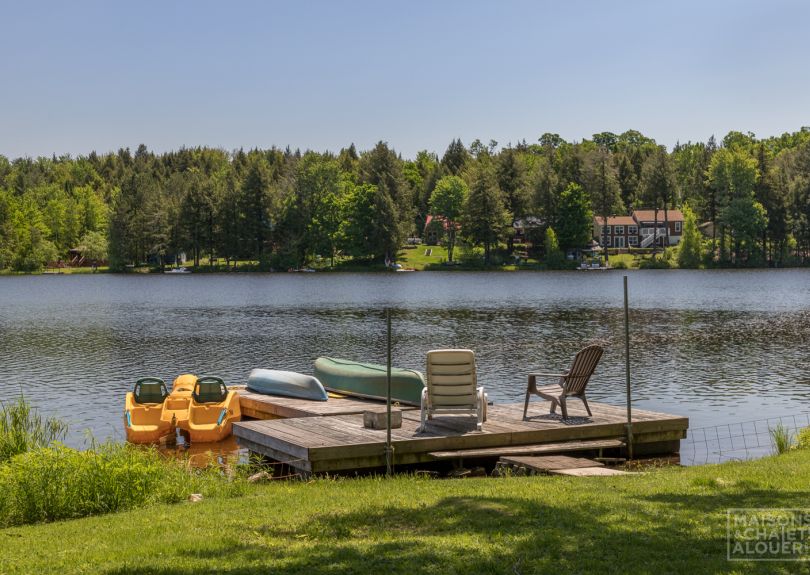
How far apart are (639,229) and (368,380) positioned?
12824 cm

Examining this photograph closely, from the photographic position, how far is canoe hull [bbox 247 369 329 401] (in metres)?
21.6

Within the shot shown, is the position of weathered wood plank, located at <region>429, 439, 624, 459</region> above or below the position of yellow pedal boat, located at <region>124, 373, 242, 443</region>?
above

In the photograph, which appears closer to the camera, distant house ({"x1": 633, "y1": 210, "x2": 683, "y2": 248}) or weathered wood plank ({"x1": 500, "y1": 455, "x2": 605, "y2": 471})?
weathered wood plank ({"x1": 500, "y1": 455, "x2": 605, "y2": 471})

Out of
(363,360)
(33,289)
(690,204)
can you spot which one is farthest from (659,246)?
(363,360)

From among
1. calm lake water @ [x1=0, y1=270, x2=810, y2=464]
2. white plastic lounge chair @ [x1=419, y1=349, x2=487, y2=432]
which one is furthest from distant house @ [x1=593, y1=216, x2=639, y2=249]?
white plastic lounge chair @ [x1=419, y1=349, x2=487, y2=432]

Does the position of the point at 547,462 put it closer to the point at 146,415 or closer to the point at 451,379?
the point at 451,379

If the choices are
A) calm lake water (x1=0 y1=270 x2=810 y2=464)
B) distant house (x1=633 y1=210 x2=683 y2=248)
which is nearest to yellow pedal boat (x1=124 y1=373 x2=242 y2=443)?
calm lake water (x1=0 y1=270 x2=810 y2=464)

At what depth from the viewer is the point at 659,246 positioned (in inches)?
5679

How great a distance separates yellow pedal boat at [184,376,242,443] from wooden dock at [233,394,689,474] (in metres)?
4.16

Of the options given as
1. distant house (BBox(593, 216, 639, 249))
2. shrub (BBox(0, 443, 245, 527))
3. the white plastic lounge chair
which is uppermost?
distant house (BBox(593, 216, 639, 249))

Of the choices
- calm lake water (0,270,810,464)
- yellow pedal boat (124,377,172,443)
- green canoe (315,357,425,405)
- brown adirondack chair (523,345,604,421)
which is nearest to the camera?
brown adirondack chair (523,345,604,421)

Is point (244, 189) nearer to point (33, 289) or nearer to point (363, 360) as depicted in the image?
point (33, 289)

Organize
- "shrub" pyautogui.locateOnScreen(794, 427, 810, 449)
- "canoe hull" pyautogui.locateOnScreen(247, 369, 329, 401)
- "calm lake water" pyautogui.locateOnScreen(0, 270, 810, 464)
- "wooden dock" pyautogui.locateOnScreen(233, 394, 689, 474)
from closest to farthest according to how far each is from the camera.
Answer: "wooden dock" pyautogui.locateOnScreen(233, 394, 689, 474) < "shrub" pyautogui.locateOnScreen(794, 427, 810, 449) < "canoe hull" pyautogui.locateOnScreen(247, 369, 329, 401) < "calm lake water" pyautogui.locateOnScreen(0, 270, 810, 464)

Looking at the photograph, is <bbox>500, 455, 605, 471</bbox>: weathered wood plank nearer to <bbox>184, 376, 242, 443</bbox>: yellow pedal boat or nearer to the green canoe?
the green canoe
